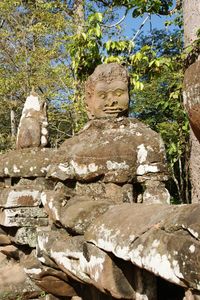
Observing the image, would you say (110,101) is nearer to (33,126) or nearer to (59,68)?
(33,126)

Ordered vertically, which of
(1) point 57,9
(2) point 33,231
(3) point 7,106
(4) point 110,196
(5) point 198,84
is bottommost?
(2) point 33,231

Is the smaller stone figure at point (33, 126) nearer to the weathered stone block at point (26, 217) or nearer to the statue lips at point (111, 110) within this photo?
the weathered stone block at point (26, 217)

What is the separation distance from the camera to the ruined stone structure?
172 cm

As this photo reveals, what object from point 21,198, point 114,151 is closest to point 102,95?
point 114,151

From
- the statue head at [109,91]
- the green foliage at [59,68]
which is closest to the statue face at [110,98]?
the statue head at [109,91]

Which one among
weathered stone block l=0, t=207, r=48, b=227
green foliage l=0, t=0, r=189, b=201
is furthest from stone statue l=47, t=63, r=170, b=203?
green foliage l=0, t=0, r=189, b=201

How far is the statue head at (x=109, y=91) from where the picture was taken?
3375mm

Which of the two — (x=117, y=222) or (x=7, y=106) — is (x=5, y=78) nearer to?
(x=7, y=106)

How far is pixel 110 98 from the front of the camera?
3383 mm

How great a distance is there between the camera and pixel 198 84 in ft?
4.41

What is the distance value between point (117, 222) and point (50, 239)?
3.20 ft

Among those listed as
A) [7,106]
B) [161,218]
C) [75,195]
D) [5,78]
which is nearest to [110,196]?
[75,195]

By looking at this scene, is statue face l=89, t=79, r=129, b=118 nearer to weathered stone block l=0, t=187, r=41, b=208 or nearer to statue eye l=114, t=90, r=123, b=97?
statue eye l=114, t=90, r=123, b=97

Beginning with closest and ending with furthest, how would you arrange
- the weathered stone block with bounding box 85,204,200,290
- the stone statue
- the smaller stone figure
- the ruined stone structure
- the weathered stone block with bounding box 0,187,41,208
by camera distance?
the weathered stone block with bounding box 85,204,200,290 < the ruined stone structure < the stone statue < the weathered stone block with bounding box 0,187,41,208 < the smaller stone figure
